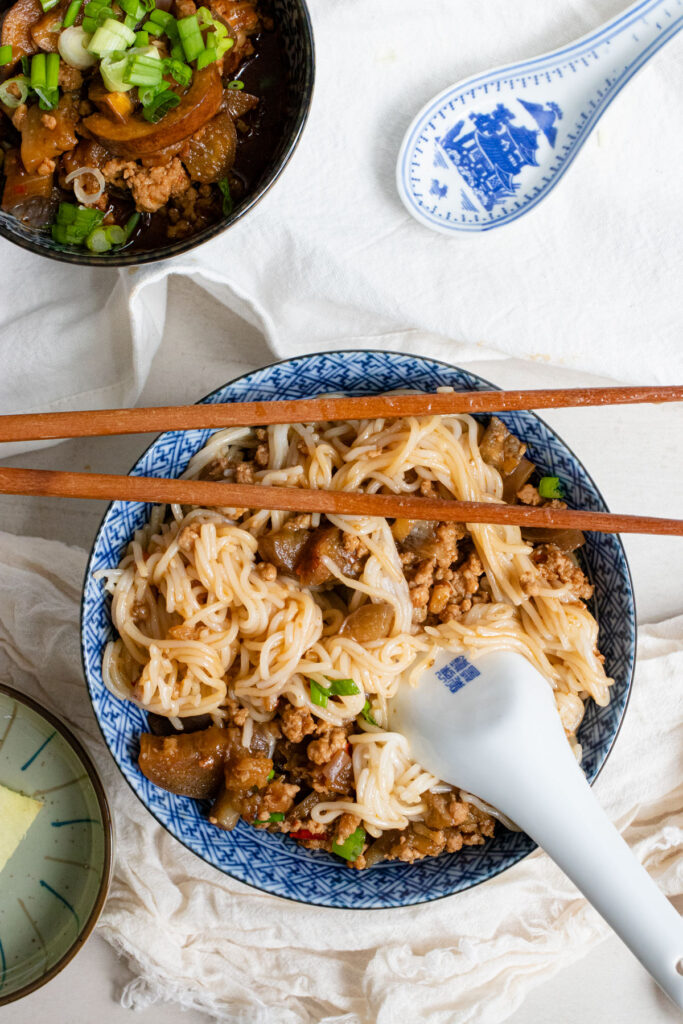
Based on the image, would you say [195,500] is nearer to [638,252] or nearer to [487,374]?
[487,374]

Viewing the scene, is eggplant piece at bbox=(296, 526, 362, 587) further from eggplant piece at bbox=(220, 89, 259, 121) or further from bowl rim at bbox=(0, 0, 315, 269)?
eggplant piece at bbox=(220, 89, 259, 121)

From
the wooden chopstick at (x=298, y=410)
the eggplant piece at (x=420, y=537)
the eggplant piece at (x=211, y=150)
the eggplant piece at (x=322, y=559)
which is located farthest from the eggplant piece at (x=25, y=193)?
the eggplant piece at (x=420, y=537)

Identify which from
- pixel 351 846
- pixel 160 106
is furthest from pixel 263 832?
pixel 160 106

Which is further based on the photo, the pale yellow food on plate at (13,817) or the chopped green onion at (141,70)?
the pale yellow food on plate at (13,817)

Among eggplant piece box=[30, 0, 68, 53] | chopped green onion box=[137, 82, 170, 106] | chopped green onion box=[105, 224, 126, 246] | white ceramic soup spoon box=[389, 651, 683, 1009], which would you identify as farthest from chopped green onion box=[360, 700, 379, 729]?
eggplant piece box=[30, 0, 68, 53]

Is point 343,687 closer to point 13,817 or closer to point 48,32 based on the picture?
point 13,817

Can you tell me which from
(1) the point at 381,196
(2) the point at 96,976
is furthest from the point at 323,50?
(2) the point at 96,976

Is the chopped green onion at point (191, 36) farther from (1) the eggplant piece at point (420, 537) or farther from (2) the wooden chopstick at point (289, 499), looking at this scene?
(1) the eggplant piece at point (420, 537)
